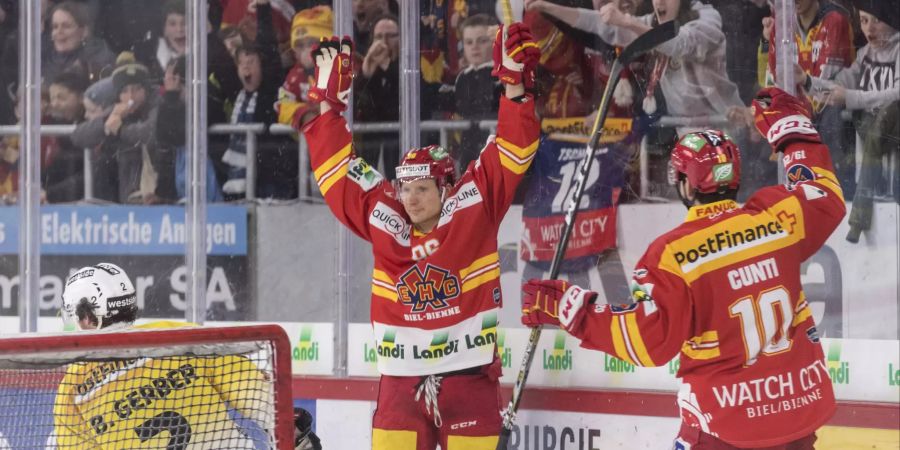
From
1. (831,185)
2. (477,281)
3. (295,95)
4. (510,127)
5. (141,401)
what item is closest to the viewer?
(141,401)

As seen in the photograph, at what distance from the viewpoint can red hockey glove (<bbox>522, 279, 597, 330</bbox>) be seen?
10.6ft

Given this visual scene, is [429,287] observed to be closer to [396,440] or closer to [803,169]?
[396,440]

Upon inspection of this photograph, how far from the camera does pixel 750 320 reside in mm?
3162

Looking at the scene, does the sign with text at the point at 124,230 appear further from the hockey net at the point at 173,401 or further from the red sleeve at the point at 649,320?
the red sleeve at the point at 649,320

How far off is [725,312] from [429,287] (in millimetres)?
1215

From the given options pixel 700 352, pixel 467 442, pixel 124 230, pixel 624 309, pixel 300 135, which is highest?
pixel 300 135

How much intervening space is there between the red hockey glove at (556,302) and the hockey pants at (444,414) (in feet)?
2.68

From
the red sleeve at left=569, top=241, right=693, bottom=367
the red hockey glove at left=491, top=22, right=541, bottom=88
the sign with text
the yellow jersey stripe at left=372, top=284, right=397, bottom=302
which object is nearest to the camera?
the red sleeve at left=569, top=241, right=693, bottom=367

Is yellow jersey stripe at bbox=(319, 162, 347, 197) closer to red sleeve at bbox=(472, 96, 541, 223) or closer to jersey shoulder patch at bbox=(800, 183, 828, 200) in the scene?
red sleeve at bbox=(472, 96, 541, 223)

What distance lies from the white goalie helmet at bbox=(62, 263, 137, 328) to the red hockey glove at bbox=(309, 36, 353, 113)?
111 cm

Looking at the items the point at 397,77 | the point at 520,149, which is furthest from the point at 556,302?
the point at 397,77

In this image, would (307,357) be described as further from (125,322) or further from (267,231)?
(125,322)

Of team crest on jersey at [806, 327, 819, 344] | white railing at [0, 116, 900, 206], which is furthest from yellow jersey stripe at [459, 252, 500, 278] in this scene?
team crest on jersey at [806, 327, 819, 344]

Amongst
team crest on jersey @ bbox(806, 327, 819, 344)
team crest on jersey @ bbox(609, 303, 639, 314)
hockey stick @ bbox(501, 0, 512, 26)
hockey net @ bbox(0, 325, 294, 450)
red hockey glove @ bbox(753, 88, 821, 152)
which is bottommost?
hockey net @ bbox(0, 325, 294, 450)
